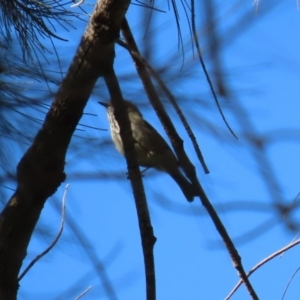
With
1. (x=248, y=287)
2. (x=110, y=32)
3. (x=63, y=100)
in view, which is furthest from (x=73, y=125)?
(x=248, y=287)

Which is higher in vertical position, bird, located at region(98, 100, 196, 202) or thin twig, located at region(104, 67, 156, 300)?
bird, located at region(98, 100, 196, 202)

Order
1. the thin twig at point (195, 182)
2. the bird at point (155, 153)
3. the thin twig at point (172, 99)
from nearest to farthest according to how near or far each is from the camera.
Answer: the thin twig at point (172, 99) < the thin twig at point (195, 182) < the bird at point (155, 153)

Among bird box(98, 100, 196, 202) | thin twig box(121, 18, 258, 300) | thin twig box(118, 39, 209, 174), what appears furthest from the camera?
bird box(98, 100, 196, 202)

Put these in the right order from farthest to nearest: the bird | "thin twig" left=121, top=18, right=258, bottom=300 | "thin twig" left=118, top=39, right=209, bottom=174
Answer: the bird
"thin twig" left=121, top=18, right=258, bottom=300
"thin twig" left=118, top=39, right=209, bottom=174

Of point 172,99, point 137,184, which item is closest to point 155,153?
point 137,184

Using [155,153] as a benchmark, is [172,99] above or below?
below

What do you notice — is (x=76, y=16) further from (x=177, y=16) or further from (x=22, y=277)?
(x=22, y=277)

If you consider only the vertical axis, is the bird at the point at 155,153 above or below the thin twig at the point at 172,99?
above

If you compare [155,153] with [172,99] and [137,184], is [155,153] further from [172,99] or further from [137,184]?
[172,99]

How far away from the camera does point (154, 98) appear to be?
1.27 metres

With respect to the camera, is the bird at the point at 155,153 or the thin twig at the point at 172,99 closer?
the thin twig at the point at 172,99

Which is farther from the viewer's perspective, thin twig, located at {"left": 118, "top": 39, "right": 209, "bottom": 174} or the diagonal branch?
the diagonal branch

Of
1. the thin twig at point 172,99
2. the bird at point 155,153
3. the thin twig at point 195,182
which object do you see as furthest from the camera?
the bird at point 155,153

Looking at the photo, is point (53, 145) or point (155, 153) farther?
point (155, 153)
